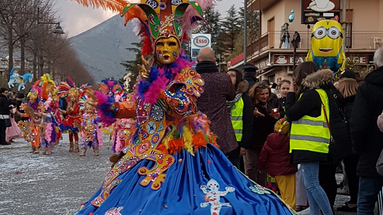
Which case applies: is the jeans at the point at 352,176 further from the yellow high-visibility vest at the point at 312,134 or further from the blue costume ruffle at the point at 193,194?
the blue costume ruffle at the point at 193,194

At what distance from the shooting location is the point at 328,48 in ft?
34.9

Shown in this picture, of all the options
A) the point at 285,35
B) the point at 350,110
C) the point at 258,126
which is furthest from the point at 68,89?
the point at 285,35

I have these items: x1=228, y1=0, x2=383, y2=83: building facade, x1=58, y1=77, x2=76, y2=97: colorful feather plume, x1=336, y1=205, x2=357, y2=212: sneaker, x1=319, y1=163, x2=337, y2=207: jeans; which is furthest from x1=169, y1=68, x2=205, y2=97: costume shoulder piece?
x1=228, y1=0, x2=383, y2=83: building facade

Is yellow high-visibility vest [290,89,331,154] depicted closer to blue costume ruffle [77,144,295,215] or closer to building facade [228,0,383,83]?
blue costume ruffle [77,144,295,215]

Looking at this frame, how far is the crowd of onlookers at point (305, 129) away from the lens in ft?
16.0

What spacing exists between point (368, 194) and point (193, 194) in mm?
1735

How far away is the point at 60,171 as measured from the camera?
445 inches

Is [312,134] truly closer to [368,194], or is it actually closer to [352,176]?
[368,194]

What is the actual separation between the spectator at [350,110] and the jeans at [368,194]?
1751mm

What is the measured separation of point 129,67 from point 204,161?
50.3 metres

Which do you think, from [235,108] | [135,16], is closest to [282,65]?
[235,108]

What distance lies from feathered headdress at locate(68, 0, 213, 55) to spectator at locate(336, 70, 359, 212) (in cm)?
262

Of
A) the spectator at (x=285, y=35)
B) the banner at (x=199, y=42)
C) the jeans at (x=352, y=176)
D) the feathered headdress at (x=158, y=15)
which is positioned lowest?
the jeans at (x=352, y=176)

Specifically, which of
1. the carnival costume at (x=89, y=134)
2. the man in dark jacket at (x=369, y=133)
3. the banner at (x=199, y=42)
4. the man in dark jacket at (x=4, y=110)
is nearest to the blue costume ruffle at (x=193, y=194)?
the man in dark jacket at (x=369, y=133)
